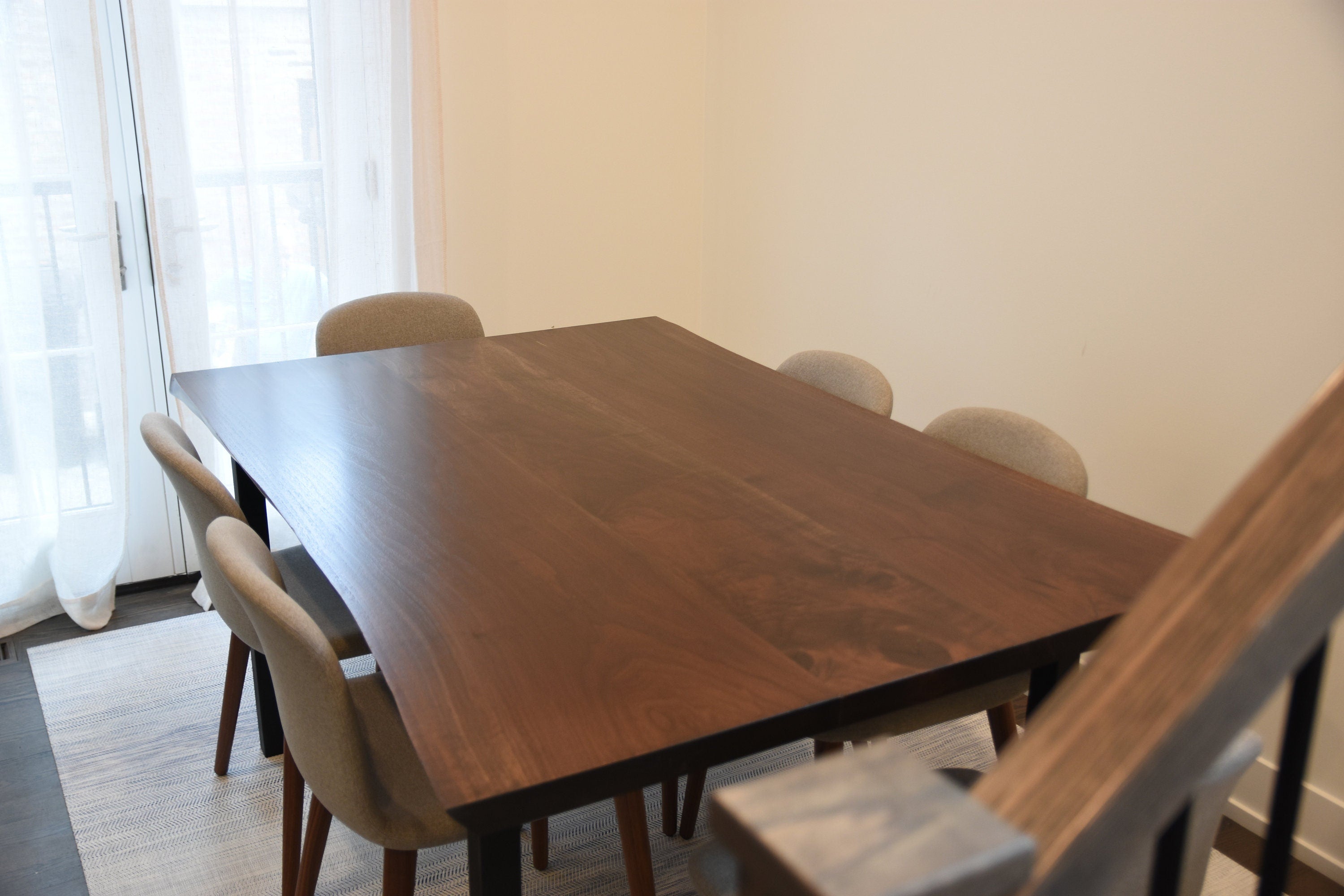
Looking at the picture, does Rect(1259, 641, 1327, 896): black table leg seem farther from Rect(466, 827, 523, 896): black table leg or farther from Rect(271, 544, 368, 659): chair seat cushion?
Rect(271, 544, 368, 659): chair seat cushion

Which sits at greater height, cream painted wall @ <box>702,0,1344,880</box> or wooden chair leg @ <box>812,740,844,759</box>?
cream painted wall @ <box>702,0,1344,880</box>

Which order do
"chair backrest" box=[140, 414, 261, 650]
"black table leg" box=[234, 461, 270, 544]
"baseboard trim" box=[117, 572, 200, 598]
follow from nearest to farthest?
"chair backrest" box=[140, 414, 261, 650] < "black table leg" box=[234, 461, 270, 544] < "baseboard trim" box=[117, 572, 200, 598]

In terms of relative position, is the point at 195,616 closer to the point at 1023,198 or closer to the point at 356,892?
the point at 356,892

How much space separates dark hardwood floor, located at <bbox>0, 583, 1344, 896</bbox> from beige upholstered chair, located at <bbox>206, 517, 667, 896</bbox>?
83 centimetres

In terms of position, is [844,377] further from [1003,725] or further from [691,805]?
[691,805]

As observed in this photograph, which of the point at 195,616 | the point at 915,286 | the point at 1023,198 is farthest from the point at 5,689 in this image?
the point at 1023,198

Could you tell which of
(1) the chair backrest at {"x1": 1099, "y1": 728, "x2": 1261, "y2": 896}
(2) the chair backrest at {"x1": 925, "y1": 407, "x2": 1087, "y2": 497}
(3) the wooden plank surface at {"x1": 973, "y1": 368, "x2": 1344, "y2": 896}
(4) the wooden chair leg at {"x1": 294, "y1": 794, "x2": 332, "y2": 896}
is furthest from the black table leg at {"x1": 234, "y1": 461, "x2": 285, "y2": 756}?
(3) the wooden plank surface at {"x1": 973, "y1": 368, "x2": 1344, "y2": 896}

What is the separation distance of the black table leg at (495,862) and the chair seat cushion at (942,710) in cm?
63

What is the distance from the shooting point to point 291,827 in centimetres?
202

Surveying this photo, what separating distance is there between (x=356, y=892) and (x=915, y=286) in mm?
2171

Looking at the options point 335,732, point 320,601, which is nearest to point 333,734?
point 335,732

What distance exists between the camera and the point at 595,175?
13.1 ft

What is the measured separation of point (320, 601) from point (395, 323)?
99 cm

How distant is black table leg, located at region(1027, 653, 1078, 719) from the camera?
1.58m
